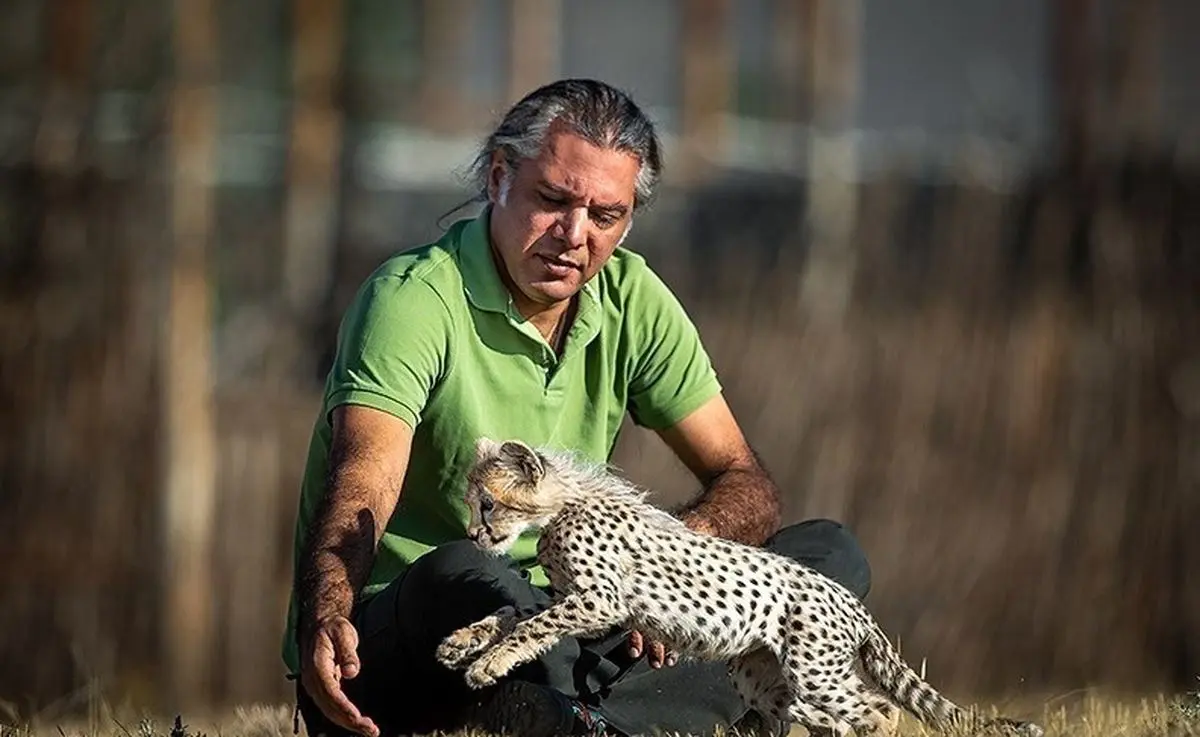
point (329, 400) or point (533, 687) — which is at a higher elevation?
point (329, 400)

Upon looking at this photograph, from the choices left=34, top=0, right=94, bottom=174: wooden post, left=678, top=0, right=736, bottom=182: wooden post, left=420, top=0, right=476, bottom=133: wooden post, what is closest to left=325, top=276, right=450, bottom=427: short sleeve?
left=34, top=0, right=94, bottom=174: wooden post

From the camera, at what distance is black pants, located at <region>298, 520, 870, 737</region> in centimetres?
425

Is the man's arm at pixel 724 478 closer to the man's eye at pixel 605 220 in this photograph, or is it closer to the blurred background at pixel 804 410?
the man's eye at pixel 605 220

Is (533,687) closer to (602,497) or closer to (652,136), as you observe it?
(602,497)

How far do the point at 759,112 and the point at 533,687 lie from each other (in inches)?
871

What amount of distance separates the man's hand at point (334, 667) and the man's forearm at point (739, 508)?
3.41ft

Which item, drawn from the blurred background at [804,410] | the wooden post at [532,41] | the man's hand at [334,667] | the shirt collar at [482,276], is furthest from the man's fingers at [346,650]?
the wooden post at [532,41]

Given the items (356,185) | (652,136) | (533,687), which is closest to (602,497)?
(533,687)

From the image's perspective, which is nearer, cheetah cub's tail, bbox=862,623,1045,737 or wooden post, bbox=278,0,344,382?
cheetah cub's tail, bbox=862,623,1045,737

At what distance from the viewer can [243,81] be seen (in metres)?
17.8

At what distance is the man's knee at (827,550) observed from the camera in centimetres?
476

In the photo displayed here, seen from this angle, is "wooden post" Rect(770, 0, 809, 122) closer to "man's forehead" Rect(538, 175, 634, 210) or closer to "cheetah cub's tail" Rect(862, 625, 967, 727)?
"man's forehead" Rect(538, 175, 634, 210)

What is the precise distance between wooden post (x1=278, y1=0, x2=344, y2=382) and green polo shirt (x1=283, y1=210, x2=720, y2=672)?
32.9ft

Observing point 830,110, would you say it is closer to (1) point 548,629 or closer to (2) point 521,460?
(2) point 521,460
